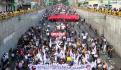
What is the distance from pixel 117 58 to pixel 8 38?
1031 cm

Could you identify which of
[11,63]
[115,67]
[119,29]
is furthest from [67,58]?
[119,29]

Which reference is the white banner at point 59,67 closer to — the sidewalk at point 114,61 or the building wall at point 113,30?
the sidewalk at point 114,61

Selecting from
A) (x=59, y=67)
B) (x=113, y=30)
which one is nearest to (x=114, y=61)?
(x=113, y=30)

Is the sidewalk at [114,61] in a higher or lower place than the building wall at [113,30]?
lower

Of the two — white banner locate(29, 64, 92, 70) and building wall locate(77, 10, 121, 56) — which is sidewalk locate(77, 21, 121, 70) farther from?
white banner locate(29, 64, 92, 70)

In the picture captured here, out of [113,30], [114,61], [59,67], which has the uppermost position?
[59,67]

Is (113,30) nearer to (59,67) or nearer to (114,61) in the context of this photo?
(114,61)

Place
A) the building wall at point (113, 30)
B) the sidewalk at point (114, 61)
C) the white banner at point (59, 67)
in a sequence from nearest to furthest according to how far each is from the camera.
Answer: the white banner at point (59, 67)
the sidewalk at point (114, 61)
the building wall at point (113, 30)

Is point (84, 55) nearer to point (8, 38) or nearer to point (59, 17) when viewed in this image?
point (8, 38)

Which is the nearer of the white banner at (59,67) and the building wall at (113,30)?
the white banner at (59,67)

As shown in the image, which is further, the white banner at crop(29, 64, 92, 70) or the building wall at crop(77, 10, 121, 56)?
the building wall at crop(77, 10, 121, 56)

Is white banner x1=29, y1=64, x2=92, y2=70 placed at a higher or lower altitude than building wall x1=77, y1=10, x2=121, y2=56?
higher

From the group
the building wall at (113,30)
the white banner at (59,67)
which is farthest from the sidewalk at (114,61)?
the white banner at (59,67)

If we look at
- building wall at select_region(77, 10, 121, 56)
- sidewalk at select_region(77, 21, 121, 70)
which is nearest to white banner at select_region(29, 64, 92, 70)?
sidewalk at select_region(77, 21, 121, 70)
